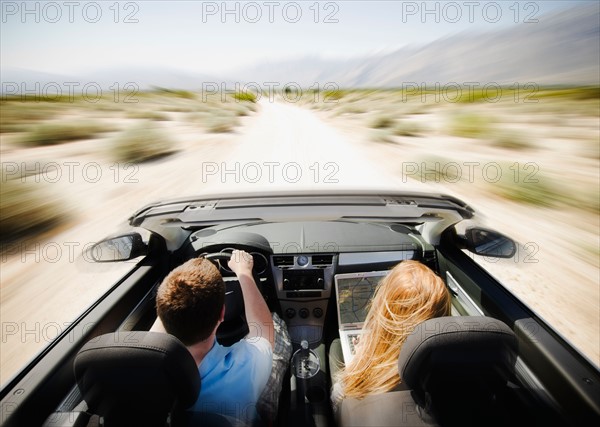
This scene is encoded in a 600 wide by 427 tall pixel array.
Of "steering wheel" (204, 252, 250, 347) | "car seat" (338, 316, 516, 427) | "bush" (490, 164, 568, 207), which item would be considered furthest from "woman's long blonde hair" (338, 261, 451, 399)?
"bush" (490, 164, 568, 207)

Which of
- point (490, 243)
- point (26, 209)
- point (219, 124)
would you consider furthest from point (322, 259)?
point (219, 124)

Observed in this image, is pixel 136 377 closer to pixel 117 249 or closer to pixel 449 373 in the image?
pixel 449 373

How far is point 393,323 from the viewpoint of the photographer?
1.88 m

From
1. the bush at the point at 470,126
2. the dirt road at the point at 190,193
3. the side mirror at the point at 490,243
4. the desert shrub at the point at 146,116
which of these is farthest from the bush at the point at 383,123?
the side mirror at the point at 490,243

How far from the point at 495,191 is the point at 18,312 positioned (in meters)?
9.19

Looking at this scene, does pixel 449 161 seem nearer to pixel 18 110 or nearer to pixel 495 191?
pixel 495 191

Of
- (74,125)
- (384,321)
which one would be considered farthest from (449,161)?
(74,125)

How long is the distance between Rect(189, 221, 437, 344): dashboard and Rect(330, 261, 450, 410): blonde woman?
1.34 metres

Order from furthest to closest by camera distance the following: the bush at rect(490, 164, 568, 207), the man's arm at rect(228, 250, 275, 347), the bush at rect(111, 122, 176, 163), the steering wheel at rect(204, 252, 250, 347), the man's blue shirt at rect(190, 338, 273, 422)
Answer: the bush at rect(111, 122, 176, 163)
the bush at rect(490, 164, 568, 207)
the steering wheel at rect(204, 252, 250, 347)
the man's arm at rect(228, 250, 275, 347)
the man's blue shirt at rect(190, 338, 273, 422)

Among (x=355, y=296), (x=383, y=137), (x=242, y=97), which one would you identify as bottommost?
(x=355, y=296)

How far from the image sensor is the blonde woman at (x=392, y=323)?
1.82 meters

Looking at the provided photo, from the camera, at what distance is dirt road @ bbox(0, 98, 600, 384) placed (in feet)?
12.9

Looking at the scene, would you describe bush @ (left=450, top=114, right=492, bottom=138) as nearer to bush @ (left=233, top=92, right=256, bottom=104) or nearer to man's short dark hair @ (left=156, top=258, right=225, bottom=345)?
man's short dark hair @ (left=156, top=258, right=225, bottom=345)

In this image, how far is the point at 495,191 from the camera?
902 centimetres
